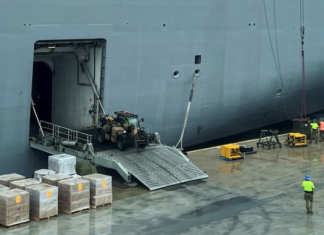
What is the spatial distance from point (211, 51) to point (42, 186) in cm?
1061

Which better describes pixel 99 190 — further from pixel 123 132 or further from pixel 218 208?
pixel 123 132

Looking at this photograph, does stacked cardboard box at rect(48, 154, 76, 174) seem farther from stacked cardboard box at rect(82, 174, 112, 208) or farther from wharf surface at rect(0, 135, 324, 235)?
wharf surface at rect(0, 135, 324, 235)

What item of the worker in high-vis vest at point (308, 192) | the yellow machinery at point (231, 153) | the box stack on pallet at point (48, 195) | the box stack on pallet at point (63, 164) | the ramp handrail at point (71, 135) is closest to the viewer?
the box stack on pallet at point (48, 195)

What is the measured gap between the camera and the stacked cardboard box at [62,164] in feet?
50.0

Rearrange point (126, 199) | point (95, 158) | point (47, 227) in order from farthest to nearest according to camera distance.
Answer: point (95, 158) < point (126, 199) < point (47, 227)

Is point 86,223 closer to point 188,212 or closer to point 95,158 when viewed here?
point 188,212

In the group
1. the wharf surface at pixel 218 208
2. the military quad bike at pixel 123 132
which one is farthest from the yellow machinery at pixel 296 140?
the military quad bike at pixel 123 132

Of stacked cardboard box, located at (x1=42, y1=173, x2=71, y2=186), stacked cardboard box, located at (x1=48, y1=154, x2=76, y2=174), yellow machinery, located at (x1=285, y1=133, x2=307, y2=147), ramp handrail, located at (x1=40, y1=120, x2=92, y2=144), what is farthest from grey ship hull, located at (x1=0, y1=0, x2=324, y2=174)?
stacked cardboard box, located at (x1=42, y1=173, x2=71, y2=186)

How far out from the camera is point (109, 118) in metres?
18.0

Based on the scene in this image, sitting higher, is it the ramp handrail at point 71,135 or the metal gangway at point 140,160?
the ramp handrail at point 71,135

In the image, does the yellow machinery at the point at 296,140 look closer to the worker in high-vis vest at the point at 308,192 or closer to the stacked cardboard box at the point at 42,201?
the worker in high-vis vest at the point at 308,192

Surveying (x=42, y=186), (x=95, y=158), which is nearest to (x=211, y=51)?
(x=95, y=158)

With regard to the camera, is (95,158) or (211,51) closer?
(95,158)

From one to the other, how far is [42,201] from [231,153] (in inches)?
327
